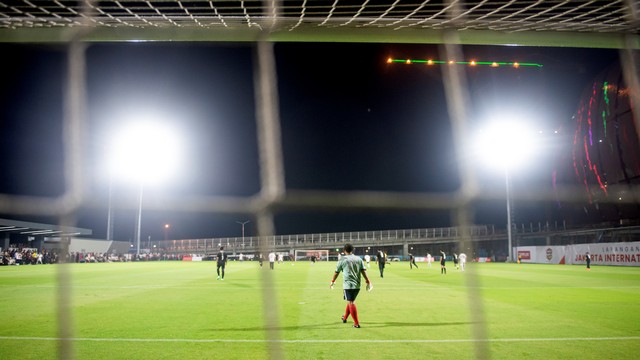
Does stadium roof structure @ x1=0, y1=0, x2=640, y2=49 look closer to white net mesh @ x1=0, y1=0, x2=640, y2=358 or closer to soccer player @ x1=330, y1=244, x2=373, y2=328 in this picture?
white net mesh @ x1=0, y1=0, x2=640, y2=358

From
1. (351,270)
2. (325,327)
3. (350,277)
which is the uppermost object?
(351,270)

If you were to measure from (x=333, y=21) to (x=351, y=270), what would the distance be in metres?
5.83

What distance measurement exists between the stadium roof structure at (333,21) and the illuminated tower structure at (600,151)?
1821 centimetres

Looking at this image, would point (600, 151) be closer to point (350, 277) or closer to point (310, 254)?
point (350, 277)

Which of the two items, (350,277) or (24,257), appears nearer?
(350,277)

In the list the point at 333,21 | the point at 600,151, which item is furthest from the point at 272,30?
the point at 600,151

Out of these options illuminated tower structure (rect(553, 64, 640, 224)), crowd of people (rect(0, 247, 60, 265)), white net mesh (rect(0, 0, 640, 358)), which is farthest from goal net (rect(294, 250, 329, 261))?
white net mesh (rect(0, 0, 640, 358))

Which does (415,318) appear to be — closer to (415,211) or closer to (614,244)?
(415,211)

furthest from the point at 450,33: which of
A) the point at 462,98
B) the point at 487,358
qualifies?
the point at 487,358

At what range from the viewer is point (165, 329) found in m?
7.38

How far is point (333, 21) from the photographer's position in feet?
9.30

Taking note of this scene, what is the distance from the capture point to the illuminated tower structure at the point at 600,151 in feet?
72.8

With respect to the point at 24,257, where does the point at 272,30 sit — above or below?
above

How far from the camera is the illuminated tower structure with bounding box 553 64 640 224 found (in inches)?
874
